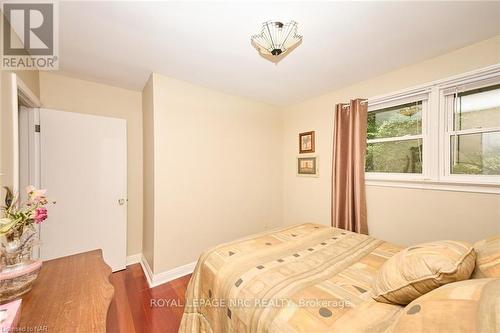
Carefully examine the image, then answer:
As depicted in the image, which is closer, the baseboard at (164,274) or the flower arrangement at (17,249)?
the flower arrangement at (17,249)

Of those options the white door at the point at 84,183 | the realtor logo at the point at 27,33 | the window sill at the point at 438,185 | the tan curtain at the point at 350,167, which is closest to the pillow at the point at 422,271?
the window sill at the point at 438,185

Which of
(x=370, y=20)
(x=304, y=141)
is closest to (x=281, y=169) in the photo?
(x=304, y=141)

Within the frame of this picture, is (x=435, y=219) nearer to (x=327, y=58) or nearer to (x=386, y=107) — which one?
(x=386, y=107)

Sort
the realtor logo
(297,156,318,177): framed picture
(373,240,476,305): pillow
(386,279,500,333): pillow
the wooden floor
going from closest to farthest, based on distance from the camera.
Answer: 1. (386,279,500,333): pillow
2. (373,240,476,305): pillow
3. the realtor logo
4. the wooden floor
5. (297,156,318,177): framed picture

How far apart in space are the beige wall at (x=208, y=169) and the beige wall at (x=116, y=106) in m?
0.79

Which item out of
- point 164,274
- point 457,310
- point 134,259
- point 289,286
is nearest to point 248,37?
point 289,286

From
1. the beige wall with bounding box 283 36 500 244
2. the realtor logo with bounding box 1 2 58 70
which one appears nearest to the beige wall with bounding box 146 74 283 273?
the beige wall with bounding box 283 36 500 244

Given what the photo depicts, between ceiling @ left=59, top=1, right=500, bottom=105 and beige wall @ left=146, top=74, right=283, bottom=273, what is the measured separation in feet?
1.44

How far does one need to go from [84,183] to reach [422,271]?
3263 millimetres

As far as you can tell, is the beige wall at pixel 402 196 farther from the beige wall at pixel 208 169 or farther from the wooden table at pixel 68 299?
the wooden table at pixel 68 299

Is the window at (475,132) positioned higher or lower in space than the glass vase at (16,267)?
higher

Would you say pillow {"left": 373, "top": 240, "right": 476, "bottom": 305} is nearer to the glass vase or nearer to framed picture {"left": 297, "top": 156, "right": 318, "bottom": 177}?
the glass vase

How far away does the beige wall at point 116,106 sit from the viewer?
2.36m

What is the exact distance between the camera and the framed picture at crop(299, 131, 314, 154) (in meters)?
3.23
